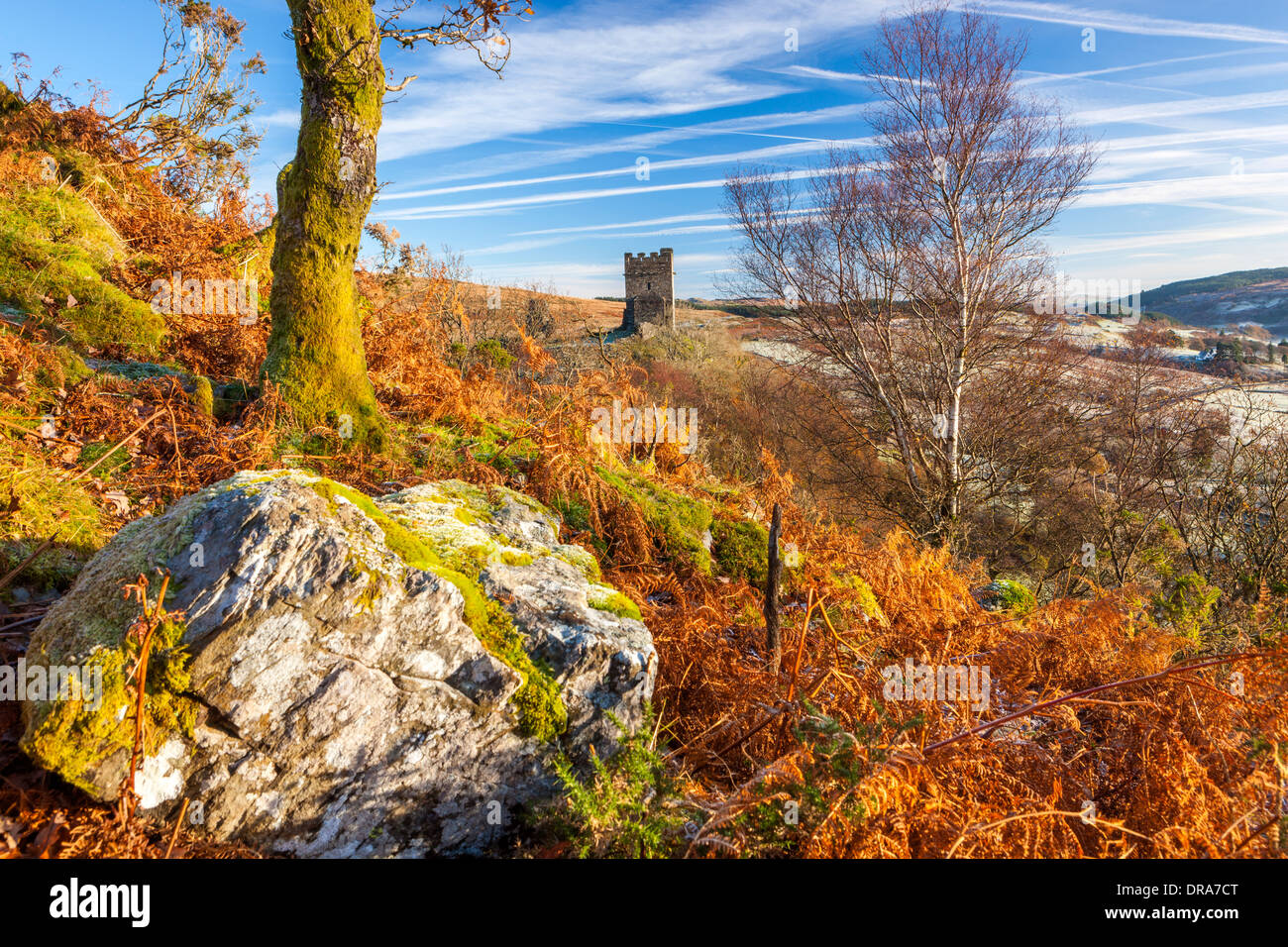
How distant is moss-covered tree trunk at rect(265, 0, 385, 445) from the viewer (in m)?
4.62

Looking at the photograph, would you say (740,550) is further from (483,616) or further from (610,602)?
(483,616)

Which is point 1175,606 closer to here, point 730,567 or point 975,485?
point 730,567

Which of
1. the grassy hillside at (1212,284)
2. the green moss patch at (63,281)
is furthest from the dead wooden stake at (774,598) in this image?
the grassy hillside at (1212,284)

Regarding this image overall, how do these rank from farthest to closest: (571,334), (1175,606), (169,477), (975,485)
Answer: (571,334) → (975,485) → (1175,606) → (169,477)

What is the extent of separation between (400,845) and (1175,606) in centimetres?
663

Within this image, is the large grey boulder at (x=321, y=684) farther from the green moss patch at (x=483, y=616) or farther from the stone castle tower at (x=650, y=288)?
the stone castle tower at (x=650, y=288)

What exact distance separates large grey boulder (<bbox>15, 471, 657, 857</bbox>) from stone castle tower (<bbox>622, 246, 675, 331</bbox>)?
40.5 m

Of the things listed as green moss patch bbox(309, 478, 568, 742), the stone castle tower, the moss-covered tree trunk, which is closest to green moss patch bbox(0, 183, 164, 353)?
the moss-covered tree trunk

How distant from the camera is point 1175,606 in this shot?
18.7ft

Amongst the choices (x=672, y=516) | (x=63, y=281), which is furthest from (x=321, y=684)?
(x=63, y=281)

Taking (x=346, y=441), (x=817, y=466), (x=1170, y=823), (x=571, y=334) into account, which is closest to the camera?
(x=1170, y=823)

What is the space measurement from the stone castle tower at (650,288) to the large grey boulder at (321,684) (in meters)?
40.5

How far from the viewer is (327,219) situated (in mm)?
4824
